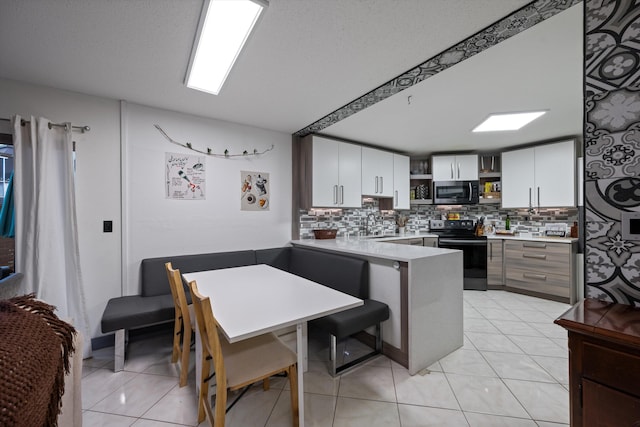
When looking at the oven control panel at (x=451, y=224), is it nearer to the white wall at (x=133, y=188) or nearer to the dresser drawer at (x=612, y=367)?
the white wall at (x=133, y=188)

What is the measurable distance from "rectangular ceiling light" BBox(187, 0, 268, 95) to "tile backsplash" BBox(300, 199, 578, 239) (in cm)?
213

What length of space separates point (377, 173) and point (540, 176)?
2.45 m

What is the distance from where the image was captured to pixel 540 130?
3408 mm

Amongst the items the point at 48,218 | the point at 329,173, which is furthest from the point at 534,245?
the point at 48,218

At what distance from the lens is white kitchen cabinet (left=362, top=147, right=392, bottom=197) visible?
13.2 feet

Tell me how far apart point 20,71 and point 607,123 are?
3718mm

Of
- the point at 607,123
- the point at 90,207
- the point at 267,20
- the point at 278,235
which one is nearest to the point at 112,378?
the point at 90,207

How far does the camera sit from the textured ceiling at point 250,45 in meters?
1.39

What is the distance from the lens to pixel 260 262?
320 centimetres

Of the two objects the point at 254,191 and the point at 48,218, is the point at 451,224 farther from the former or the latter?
the point at 48,218

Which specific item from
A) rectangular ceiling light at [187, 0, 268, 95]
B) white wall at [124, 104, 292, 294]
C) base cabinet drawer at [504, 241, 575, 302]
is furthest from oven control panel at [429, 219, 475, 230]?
rectangular ceiling light at [187, 0, 268, 95]

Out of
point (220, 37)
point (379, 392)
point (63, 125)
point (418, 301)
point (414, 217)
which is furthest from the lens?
point (414, 217)

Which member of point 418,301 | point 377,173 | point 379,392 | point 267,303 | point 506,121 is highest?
point 506,121

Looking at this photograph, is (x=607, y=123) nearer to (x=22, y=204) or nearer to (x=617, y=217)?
(x=617, y=217)
